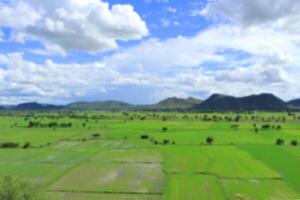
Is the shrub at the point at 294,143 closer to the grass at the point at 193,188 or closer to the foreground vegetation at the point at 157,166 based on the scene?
the foreground vegetation at the point at 157,166

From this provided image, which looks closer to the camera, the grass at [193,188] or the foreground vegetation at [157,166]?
the grass at [193,188]

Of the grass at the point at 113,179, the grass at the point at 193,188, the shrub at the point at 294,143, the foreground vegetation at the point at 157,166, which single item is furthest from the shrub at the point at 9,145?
the shrub at the point at 294,143

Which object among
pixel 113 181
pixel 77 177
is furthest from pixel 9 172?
pixel 113 181

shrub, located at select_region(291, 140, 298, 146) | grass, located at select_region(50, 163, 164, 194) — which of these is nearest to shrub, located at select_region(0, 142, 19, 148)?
grass, located at select_region(50, 163, 164, 194)

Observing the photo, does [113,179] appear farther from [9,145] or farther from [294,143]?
[294,143]

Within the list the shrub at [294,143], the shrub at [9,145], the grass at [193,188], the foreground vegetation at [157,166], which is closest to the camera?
the grass at [193,188]

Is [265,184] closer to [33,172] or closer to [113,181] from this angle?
[113,181]

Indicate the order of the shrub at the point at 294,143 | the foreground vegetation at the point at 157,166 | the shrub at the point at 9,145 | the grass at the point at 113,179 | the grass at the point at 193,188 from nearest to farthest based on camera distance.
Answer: the grass at the point at 193,188, the foreground vegetation at the point at 157,166, the grass at the point at 113,179, the shrub at the point at 294,143, the shrub at the point at 9,145

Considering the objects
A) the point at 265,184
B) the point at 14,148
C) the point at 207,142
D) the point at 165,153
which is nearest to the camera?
the point at 265,184

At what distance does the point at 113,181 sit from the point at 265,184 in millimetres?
21926

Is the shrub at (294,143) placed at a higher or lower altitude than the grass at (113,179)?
higher

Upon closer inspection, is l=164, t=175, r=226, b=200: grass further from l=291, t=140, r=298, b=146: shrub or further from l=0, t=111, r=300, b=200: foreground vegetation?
l=291, t=140, r=298, b=146: shrub

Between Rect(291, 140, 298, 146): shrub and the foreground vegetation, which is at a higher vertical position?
Rect(291, 140, 298, 146): shrub

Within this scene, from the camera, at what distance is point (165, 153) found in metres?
79.9
